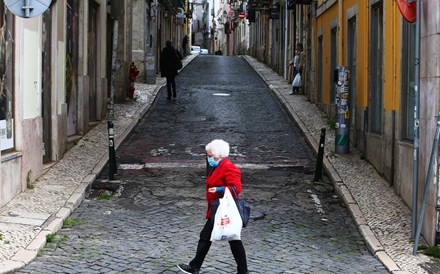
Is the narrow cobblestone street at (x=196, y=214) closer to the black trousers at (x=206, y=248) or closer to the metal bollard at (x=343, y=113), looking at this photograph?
the black trousers at (x=206, y=248)

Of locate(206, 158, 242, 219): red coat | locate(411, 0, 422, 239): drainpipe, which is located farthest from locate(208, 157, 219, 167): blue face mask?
locate(411, 0, 422, 239): drainpipe

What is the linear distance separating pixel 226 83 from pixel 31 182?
19.2 m

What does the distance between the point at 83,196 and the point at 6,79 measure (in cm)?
194

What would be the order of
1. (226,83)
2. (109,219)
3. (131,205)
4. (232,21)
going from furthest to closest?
(232,21), (226,83), (131,205), (109,219)

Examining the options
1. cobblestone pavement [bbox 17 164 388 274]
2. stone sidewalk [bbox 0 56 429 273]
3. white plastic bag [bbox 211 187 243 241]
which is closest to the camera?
white plastic bag [bbox 211 187 243 241]

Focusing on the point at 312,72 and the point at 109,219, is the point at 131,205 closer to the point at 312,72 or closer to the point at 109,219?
the point at 109,219

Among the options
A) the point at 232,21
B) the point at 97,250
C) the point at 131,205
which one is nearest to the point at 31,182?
the point at 131,205

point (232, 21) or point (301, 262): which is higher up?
point (232, 21)

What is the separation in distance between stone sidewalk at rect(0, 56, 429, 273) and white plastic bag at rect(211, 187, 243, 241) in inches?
68.2

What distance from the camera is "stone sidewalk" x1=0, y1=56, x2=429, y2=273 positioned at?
8008mm

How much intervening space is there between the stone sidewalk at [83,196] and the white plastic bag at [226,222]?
173 cm

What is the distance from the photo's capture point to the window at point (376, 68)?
1336 cm

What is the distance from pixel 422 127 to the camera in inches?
349

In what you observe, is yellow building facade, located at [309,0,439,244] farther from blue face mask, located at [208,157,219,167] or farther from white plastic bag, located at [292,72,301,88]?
white plastic bag, located at [292,72,301,88]
